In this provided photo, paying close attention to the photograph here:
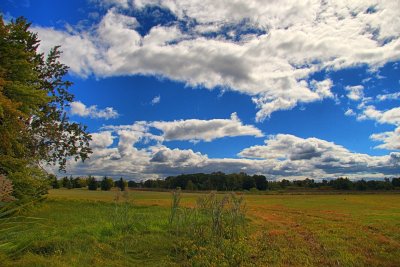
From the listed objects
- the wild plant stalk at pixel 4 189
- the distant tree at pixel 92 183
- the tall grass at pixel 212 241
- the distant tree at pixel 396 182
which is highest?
the distant tree at pixel 396 182

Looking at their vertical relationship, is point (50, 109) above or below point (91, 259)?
above

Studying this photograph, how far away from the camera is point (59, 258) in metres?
10.4

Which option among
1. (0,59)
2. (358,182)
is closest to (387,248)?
(0,59)

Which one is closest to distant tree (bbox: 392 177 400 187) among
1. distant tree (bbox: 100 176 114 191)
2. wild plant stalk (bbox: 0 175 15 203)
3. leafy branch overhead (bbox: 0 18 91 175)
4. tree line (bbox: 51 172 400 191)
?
tree line (bbox: 51 172 400 191)

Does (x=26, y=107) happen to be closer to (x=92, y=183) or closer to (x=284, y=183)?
(x=92, y=183)

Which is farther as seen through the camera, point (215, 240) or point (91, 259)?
point (215, 240)

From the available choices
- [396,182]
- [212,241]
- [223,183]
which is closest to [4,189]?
[212,241]

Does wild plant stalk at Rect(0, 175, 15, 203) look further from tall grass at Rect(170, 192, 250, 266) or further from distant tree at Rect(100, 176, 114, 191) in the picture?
distant tree at Rect(100, 176, 114, 191)

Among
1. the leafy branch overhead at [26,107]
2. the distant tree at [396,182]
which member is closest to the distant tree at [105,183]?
the leafy branch overhead at [26,107]

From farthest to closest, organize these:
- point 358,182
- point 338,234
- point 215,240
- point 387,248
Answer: point 358,182 < point 338,234 < point 387,248 < point 215,240

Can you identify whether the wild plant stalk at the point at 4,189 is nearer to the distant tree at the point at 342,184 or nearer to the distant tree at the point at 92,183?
the distant tree at the point at 92,183

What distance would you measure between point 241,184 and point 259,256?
10357cm

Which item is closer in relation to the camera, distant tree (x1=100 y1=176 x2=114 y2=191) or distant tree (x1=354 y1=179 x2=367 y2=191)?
distant tree (x1=100 y1=176 x2=114 y2=191)

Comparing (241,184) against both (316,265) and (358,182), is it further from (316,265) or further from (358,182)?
(316,265)
